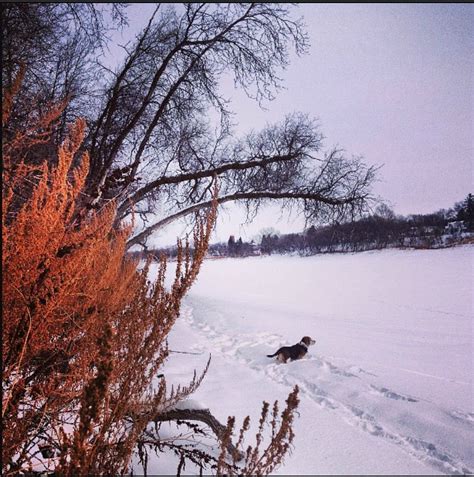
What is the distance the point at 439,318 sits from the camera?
34.1ft

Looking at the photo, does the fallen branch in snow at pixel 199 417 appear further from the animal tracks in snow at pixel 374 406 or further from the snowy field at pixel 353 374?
the animal tracks in snow at pixel 374 406

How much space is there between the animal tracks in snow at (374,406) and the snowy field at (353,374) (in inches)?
0.6

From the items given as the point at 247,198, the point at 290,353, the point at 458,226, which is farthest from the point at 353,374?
the point at 458,226

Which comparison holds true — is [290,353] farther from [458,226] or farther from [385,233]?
[385,233]

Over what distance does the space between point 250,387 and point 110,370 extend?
4550 millimetres

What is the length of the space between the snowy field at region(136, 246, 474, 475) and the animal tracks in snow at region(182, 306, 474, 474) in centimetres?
2

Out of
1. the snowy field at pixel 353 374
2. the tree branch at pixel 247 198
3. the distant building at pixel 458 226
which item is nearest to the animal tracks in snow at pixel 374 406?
the snowy field at pixel 353 374

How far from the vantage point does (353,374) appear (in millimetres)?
5484

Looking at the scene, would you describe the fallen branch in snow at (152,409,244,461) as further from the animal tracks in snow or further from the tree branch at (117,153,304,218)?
the tree branch at (117,153,304,218)

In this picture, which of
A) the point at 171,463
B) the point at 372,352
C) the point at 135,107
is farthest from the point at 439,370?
the point at 135,107

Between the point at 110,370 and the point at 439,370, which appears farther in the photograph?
the point at 439,370

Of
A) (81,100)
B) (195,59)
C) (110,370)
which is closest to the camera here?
(110,370)

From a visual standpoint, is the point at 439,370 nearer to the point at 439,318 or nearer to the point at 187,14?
the point at 439,318

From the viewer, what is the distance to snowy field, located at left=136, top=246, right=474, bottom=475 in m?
3.29
